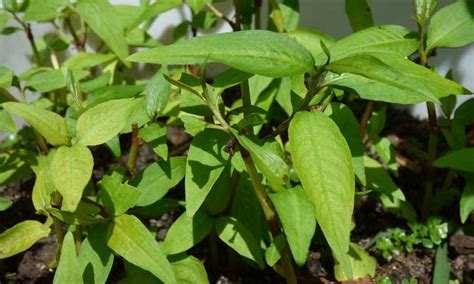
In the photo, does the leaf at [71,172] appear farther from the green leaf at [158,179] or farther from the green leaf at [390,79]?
the green leaf at [390,79]

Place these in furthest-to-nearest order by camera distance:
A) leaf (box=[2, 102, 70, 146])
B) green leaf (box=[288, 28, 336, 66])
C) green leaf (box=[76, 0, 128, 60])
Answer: green leaf (box=[76, 0, 128, 60]) → green leaf (box=[288, 28, 336, 66]) → leaf (box=[2, 102, 70, 146])

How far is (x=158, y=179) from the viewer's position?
1.10m

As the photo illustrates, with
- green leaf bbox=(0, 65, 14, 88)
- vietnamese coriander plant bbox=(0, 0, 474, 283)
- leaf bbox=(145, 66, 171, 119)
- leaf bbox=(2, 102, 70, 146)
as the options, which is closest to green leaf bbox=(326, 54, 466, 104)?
vietnamese coriander plant bbox=(0, 0, 474, 283)

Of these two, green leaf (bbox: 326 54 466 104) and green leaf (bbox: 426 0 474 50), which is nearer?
green leaf (bbox: 326 54 466 104)

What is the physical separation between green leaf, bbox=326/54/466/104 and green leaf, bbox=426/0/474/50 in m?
0.20

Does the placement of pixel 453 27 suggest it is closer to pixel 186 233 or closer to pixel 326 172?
pixel 326 172

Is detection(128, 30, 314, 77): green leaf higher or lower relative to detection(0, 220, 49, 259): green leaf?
higher

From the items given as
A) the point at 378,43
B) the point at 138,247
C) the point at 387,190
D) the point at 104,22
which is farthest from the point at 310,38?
the point at 138,247

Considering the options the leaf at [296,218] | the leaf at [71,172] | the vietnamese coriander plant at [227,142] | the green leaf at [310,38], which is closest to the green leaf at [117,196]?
the vietnamese coriander plant at [227,142]

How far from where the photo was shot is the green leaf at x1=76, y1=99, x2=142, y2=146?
0.93 m

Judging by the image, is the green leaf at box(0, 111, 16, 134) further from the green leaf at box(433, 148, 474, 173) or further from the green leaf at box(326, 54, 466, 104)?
the green leaf at box(433, 148, 474, 173)

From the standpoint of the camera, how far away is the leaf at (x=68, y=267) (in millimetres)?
948

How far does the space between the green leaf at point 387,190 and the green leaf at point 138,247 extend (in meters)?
0.49

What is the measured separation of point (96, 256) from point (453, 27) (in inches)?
27.5
